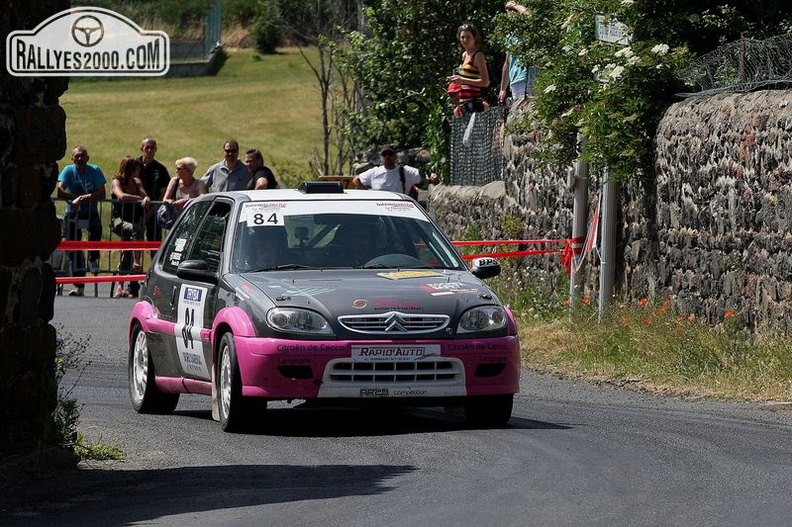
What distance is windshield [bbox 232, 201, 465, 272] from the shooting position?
11.8 meters

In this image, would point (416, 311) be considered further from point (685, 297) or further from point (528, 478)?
point (685, 297)

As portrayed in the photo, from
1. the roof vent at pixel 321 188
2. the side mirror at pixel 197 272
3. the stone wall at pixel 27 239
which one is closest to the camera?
the stone wall at pixel 27 239

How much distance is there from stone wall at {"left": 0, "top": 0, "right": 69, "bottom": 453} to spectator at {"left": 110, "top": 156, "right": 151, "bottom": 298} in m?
14.7

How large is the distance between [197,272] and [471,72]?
1187 cm

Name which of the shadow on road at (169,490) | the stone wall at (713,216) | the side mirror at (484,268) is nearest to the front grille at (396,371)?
the side mirror at (484,268)

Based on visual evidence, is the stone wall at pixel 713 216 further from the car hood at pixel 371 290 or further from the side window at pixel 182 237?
the side window at pixel 182 237

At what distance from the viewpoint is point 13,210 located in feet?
30.1

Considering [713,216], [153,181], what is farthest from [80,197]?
[713,216]

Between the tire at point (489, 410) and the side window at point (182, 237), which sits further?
the side window at point (182, 237)

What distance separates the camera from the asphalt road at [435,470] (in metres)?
8.12

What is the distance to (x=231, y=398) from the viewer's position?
11055 millimetres

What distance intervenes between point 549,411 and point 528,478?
11.0 ft

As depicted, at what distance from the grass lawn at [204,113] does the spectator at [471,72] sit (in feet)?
68.4

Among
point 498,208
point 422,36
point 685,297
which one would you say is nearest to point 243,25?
point 422,36
